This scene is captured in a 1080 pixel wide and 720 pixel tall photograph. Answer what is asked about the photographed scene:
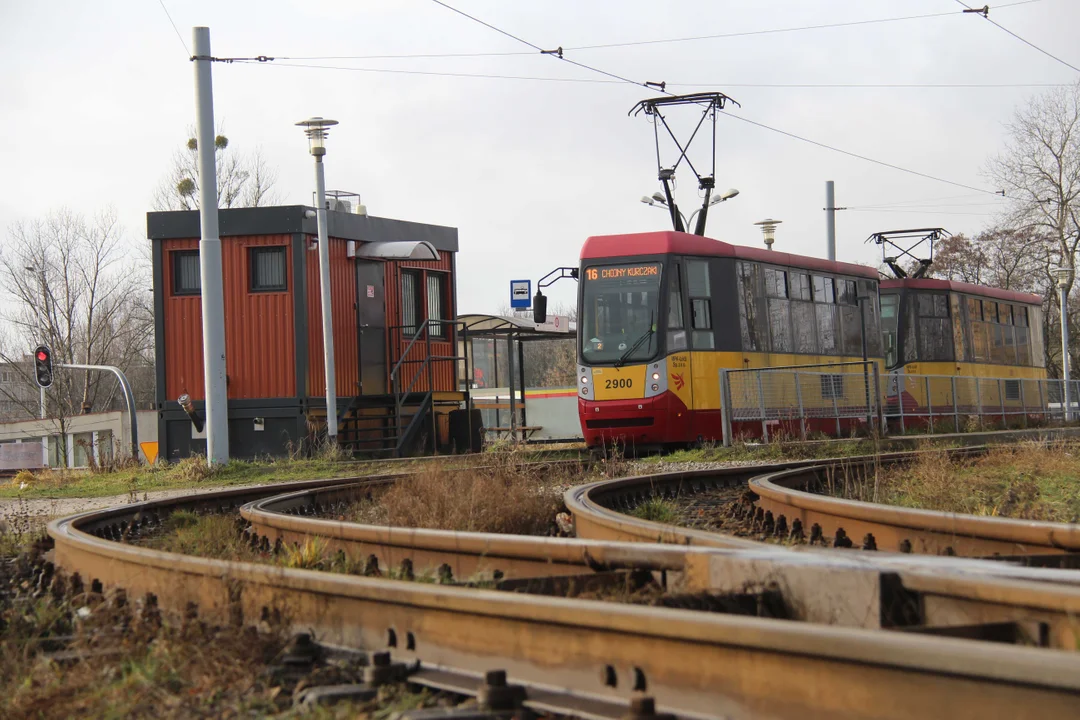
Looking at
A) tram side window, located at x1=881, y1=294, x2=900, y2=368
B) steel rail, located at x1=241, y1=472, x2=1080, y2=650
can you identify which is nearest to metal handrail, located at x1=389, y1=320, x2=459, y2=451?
tram side window, located at x1=881, y1=294, x2=900, y2=368

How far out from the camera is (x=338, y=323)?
24.9m

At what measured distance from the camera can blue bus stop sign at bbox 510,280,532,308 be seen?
32688 millimetres

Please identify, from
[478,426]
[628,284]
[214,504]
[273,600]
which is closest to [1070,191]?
[478,426]

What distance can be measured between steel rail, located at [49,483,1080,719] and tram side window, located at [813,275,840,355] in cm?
2006

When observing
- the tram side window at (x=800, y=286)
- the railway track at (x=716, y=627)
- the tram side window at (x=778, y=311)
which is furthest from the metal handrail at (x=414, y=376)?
the railway track at (x=716, y=627)

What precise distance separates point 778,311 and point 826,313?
236cm

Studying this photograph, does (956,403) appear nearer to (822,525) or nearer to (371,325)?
(371,325)

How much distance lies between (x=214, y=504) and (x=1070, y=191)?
53814 millimetres

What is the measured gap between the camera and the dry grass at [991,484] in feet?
30.5

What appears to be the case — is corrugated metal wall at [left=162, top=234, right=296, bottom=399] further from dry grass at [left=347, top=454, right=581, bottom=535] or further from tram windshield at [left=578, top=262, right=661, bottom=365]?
dry grass at [left=347, top=454, right=581, bottom=535]

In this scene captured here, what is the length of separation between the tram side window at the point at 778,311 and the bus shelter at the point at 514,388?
407cm

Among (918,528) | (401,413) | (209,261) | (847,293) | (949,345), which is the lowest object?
(918,528)

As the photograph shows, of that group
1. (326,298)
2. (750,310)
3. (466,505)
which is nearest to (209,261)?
(326,298)

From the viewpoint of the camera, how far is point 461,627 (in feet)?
13.3
